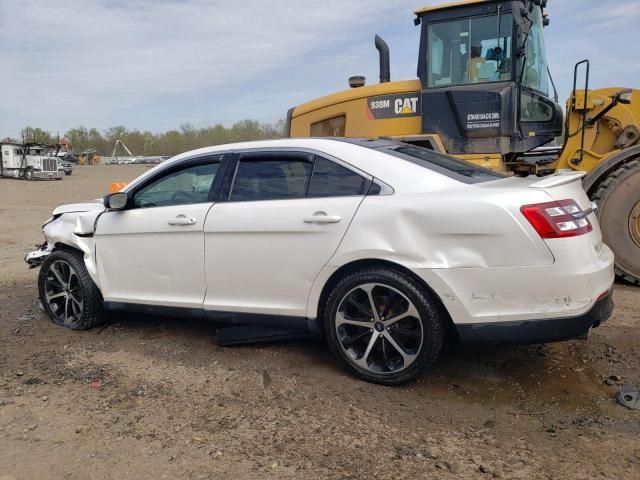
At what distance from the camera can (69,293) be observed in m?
4.88

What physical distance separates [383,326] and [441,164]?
1191mm

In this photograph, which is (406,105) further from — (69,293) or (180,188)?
(69,293)

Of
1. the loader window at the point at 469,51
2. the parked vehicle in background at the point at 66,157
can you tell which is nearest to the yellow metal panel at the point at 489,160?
the loader window at the point at 469,51

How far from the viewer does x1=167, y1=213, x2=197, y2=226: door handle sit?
159 inches

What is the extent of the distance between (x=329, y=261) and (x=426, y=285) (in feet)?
2.11

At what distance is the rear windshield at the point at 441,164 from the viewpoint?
3.58m

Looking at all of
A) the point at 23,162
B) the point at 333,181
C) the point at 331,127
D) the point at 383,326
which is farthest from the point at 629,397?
the point at 23,162

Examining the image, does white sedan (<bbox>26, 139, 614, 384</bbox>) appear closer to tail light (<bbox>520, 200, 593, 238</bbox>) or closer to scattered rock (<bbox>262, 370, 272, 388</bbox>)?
tail light (<bbox>520, 200, 593, 238</bbox>)

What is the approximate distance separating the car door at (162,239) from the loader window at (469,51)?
3.86m

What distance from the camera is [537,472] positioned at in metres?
2.55

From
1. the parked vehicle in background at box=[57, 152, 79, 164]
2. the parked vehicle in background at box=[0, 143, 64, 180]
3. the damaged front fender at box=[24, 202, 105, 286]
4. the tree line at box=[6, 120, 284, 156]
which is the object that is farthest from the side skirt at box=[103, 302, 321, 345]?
the tree line at box=[6, 120, 284, 156]

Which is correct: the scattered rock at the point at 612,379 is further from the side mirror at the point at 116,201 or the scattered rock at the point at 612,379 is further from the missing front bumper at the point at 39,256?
the missing front bumper at the point at 39,256

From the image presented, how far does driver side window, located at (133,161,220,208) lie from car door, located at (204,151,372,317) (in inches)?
9.1

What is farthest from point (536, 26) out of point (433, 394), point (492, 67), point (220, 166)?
point (433, 394)
